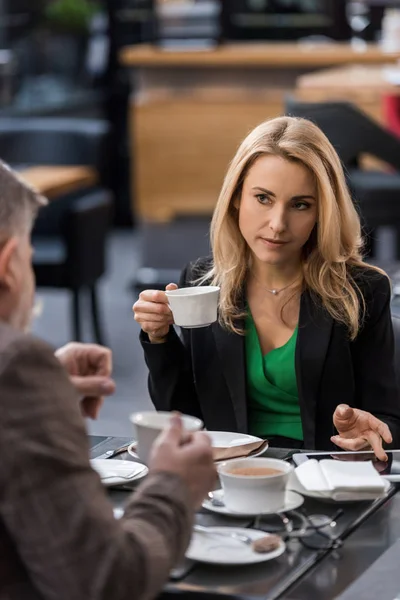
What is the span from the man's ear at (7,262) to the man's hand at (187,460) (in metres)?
0.26

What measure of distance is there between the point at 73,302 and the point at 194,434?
4614mm

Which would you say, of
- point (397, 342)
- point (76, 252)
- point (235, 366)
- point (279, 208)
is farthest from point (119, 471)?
point (76, 252)

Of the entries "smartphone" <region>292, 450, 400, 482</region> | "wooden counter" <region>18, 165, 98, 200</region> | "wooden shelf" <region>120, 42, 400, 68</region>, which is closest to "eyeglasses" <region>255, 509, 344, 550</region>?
"smartphone" <region>292, 450, 400, 482</region>

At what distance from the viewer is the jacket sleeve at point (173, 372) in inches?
96.2

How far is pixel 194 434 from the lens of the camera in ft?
4.97

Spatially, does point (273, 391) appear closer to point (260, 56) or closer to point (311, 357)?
point (311, 357)

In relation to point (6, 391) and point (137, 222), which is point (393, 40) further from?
point (6, 391)

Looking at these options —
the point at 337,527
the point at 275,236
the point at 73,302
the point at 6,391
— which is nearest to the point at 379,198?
the point at 73,302

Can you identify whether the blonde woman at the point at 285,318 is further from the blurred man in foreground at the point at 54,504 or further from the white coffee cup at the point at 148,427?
the blurred man in foreground at the point at 54,504

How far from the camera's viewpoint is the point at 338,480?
185 cm

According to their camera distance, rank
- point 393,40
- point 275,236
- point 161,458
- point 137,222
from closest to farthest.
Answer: point 161,458 → point 275,236 → point 393,40 → point 137,222

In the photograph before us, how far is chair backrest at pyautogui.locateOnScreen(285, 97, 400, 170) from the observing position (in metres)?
5.12

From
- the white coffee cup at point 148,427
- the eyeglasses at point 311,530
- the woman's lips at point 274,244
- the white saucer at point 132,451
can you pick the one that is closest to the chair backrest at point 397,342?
the woman's lips at point 274,244

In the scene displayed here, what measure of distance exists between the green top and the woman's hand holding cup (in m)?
0.23
